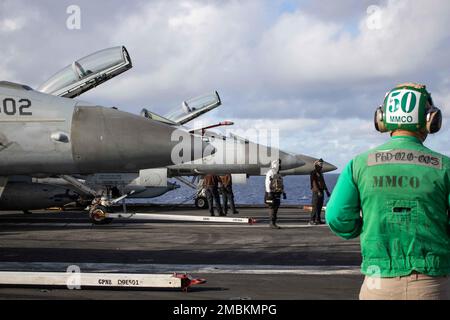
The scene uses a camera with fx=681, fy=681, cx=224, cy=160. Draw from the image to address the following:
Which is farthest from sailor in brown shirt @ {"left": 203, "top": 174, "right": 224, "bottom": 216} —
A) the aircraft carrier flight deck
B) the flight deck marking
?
the flight deck marking

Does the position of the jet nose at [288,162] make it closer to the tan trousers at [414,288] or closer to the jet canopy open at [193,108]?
the jet canopy open at [193,108]

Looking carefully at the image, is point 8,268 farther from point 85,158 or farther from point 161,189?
point 161,189

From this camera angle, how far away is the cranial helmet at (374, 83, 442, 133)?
→ 3559 millimetres

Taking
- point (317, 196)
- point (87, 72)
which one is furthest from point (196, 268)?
point (317, 196)

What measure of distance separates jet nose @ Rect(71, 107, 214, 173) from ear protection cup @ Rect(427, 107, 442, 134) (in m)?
6.28

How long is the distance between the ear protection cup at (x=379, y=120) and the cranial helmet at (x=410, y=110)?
112 mm

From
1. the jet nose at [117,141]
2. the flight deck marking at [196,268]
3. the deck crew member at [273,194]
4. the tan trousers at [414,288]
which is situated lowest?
the flight deck marking at [196,268]

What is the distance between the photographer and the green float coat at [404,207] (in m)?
3.42

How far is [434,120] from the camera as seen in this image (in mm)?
3594

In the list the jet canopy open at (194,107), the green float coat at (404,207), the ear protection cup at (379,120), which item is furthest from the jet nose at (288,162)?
the green float coat at (404,207)

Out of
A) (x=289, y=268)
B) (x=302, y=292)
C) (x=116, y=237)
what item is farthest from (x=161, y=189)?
(x=302, y=292)

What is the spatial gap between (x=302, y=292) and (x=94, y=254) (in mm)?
4571
